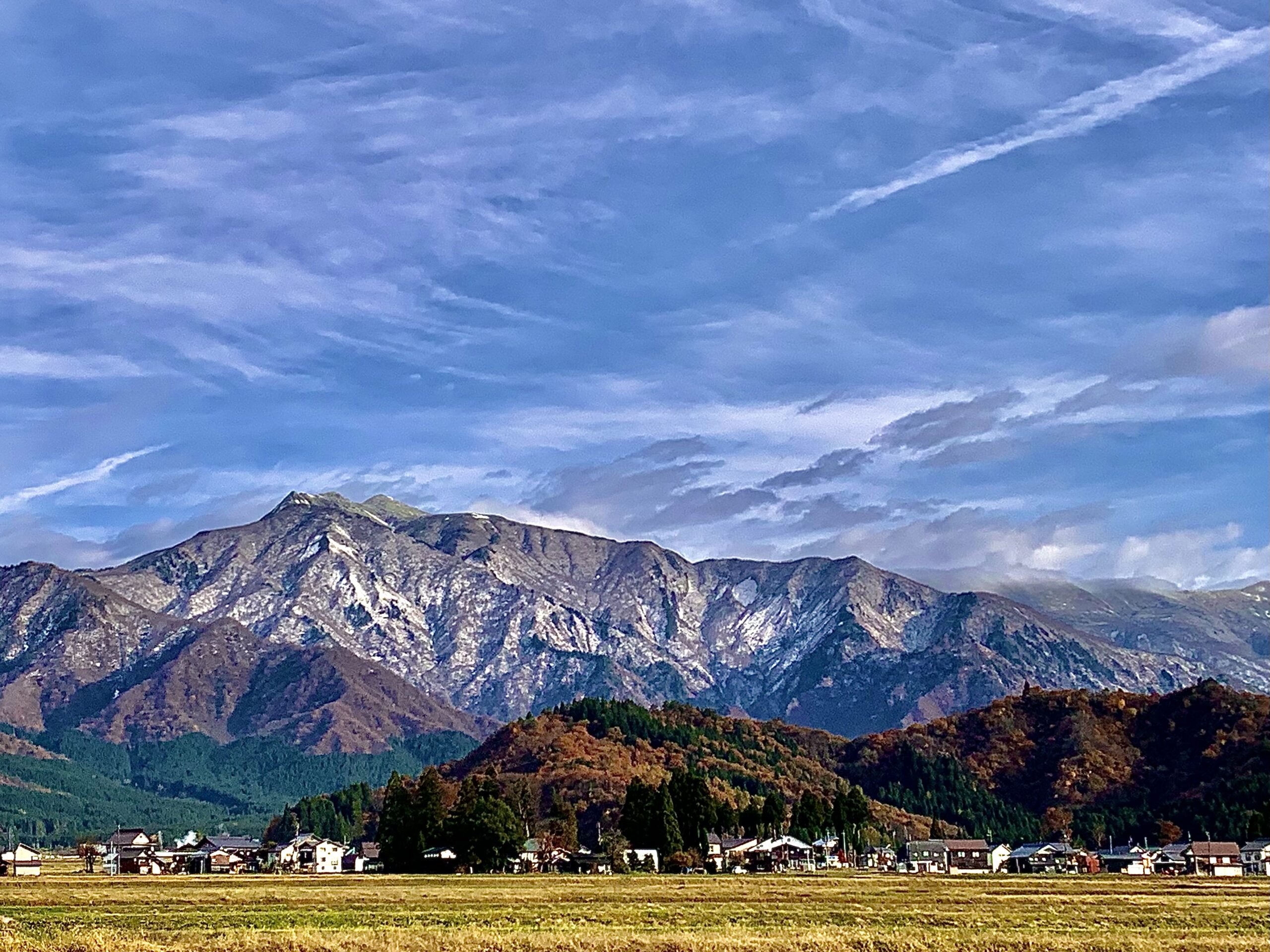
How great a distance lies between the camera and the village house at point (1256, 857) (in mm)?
182375

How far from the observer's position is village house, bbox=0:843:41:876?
164 m

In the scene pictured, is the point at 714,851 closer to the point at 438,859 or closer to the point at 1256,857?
the point at 438,859

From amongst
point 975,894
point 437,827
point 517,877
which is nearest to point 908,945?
point 975,894

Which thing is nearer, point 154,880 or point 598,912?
point 598,912

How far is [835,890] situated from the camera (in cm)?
10244

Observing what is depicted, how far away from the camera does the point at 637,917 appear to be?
72.6 m

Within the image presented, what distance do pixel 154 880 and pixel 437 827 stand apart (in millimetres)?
34863

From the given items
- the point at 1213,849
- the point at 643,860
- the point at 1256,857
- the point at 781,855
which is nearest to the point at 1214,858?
the point at 1213,849

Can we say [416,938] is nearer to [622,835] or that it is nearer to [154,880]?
[154,880]

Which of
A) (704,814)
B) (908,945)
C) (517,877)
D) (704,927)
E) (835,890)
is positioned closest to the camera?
(908,945)

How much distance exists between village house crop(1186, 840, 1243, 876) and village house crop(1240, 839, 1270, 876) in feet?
2.44

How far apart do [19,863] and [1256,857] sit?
150123 mm

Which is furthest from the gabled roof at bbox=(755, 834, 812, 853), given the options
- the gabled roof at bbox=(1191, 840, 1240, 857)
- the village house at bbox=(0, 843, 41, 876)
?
the village house at bbox=(0, 843, 41, 876)

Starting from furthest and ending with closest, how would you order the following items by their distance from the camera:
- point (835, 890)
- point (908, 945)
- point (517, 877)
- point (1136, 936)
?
point (517, 877), point (835, 890), point (1136, 936), point (908, 945)
